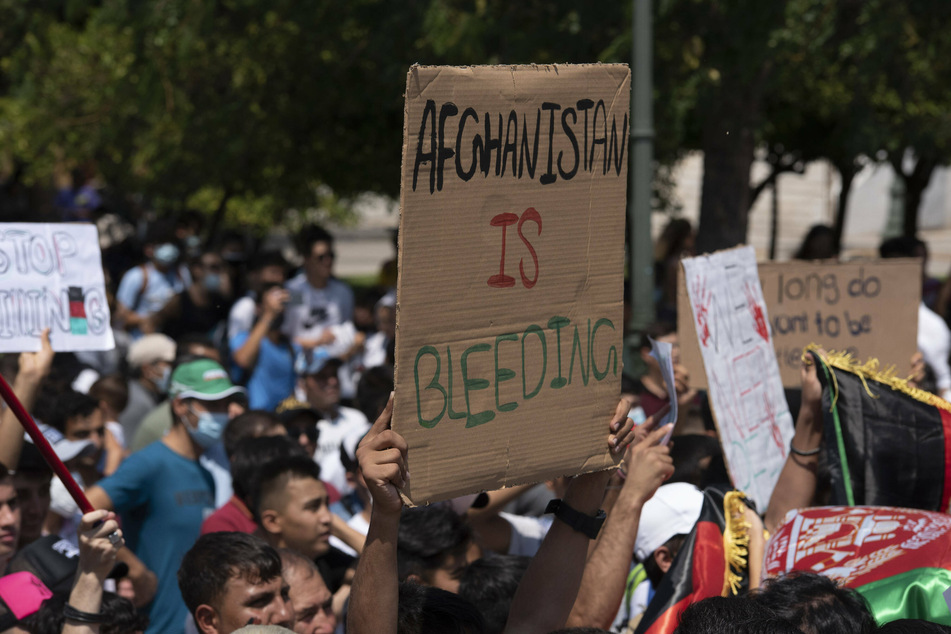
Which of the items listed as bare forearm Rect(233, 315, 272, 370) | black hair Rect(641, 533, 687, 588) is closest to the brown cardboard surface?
black hair Rect(641, 533, 687, 588)

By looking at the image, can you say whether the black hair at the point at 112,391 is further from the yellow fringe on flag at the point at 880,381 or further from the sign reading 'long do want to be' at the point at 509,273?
the sign reading 'long do want to be' at the point at 509,273

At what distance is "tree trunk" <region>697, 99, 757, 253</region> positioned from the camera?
8555 mm

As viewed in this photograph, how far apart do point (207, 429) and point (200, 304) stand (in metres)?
3.96

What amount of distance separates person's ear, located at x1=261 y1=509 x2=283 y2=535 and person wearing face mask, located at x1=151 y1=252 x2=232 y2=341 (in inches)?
169

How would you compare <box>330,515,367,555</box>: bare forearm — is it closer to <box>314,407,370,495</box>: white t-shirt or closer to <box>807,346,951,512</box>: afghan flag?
<box>314,407,370,495</box>: white t-shirt

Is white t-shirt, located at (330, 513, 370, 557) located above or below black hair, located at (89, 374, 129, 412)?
below

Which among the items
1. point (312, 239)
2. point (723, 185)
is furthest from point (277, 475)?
point (723, 185)

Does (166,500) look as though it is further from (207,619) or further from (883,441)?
(883,441)

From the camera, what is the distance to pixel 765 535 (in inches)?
139

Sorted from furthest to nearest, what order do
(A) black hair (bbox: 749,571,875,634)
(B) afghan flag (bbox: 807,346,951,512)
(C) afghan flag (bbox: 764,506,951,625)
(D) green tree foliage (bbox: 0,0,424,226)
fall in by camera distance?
(D) green tree foliage (bbox: 0,0,424,226)
(B) afghan flag (bbox: 807,346,951,512)
(C) afghan flag (bbox: 764,506,951,625)
(A) black hair (bbox: 749,571,875,634)

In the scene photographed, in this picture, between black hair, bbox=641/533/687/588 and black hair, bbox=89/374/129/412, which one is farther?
black hair, bbox=89/374/129/412

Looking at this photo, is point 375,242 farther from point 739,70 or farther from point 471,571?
point 471,571

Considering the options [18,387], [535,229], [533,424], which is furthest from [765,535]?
[18,387]

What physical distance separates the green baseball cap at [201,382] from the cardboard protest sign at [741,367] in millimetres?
2270
